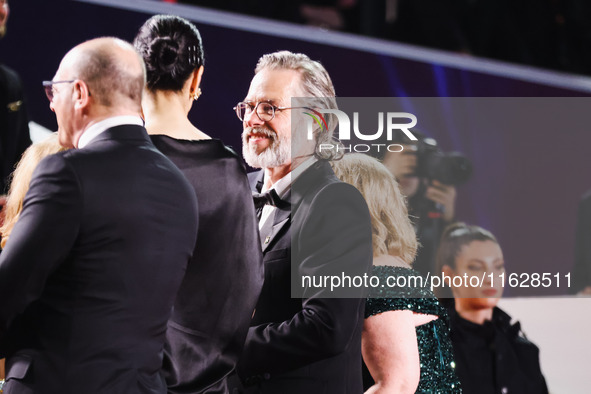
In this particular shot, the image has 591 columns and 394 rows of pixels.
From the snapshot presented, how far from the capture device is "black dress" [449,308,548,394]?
3383 mm

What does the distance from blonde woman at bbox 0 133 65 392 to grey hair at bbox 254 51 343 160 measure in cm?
73


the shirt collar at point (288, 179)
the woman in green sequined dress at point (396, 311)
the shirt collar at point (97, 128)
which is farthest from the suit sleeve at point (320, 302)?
the shirt collar at point (97, 128)

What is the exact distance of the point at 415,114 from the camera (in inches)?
143

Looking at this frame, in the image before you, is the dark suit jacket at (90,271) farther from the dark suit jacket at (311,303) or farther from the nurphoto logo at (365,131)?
the nurphoto logo at (365,131)

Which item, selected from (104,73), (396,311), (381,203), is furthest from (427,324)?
(104,73)

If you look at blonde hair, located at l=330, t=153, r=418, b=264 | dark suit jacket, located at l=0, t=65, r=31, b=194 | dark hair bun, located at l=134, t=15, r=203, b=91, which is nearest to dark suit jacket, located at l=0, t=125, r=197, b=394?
dark hair bun, located at l=134, t=15, r=203, b=91

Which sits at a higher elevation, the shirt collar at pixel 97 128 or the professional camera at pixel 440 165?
the professional camera at pixel 440 165

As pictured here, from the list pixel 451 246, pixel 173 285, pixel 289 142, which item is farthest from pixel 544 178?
pixel 173 285

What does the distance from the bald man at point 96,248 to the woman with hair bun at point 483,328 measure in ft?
6.26

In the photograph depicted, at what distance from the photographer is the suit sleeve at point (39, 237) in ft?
5.12

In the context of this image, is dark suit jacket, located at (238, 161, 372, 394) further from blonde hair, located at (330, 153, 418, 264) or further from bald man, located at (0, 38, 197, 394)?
bald man, located at (0, 38, 197, 394)

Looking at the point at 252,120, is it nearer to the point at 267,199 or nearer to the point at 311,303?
the point at 267,199

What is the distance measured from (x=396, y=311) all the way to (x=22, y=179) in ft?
4.23

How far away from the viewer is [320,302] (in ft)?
7.36
